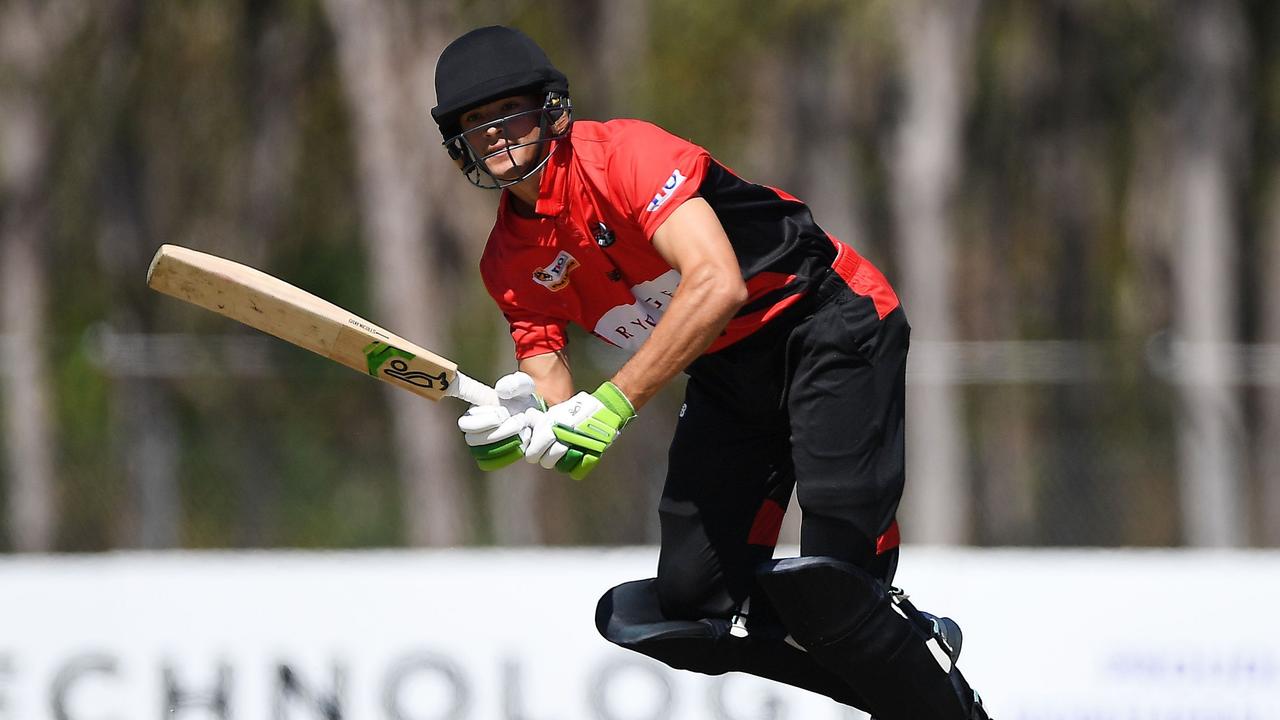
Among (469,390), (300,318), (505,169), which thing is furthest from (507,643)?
(505,169)

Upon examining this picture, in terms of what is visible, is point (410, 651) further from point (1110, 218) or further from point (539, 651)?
point (1110, 218)

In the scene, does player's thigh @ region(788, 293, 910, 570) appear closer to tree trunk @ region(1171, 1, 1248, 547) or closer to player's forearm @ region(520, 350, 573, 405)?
player's forearm @ region(520, 350, 573, 405)

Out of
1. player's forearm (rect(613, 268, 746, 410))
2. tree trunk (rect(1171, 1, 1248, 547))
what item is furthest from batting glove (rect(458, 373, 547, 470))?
tree trunk (rect(1171, 1, 1248, 547))

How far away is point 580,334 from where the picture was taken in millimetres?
12719

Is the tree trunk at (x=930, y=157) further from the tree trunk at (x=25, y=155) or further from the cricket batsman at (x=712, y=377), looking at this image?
the tree trunk at (x=25, y=155)

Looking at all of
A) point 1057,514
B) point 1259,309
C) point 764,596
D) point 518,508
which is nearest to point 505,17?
point 518,508

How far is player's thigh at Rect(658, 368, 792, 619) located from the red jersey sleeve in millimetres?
711

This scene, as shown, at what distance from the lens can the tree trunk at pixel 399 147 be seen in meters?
11.7

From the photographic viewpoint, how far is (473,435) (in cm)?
388

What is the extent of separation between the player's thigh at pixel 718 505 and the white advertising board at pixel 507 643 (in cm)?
139

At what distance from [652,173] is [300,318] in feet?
2.84

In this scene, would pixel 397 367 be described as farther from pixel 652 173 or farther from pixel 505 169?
pixel 652 173

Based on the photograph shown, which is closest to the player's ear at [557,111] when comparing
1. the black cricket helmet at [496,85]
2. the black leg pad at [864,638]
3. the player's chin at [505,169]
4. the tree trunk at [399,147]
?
the black cricket helmet at [496,85]

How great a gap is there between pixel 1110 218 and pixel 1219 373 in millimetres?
11928
